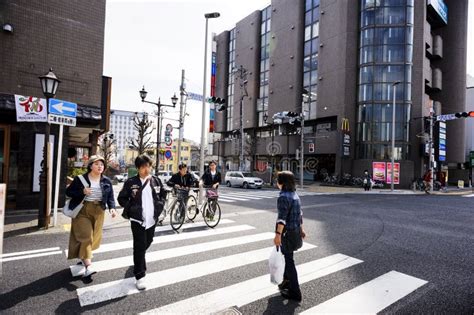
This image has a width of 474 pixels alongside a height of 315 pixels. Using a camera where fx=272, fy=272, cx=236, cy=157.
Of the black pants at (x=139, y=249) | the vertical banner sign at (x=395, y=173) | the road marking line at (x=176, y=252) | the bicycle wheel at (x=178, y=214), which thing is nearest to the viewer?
the black pants at (x=139, y=249)

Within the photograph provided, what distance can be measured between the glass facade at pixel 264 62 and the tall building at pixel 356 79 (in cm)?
15

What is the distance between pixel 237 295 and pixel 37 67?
1095 centimetres

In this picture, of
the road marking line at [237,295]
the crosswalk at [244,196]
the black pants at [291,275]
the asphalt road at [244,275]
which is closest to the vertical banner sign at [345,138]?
the crosswalk at [244,196]

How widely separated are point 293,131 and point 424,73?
15.5 metres

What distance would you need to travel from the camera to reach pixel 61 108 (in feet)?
25.0

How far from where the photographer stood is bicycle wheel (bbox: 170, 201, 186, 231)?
25.3 ft

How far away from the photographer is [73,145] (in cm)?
1880

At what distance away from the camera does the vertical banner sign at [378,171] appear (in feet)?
93.1

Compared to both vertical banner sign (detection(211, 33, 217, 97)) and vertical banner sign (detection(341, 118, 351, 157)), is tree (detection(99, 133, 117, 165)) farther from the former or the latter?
vertical banner sign (detection(341, 118, 351, 157))

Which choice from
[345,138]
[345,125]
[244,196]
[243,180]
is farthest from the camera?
[345,125]

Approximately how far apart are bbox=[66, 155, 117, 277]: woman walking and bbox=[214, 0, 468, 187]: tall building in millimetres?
25234

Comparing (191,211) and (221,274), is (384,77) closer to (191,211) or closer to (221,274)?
(191,211)

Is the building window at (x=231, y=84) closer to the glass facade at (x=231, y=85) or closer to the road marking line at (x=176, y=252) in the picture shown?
the glass facade at (x=231, y=85)

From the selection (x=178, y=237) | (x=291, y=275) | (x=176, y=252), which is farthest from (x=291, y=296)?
(x=178, y=237)
